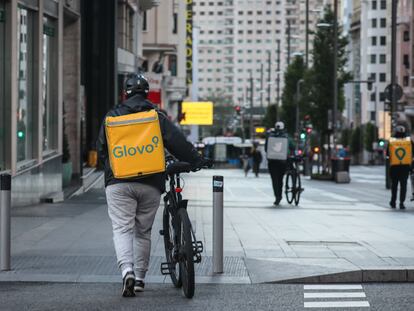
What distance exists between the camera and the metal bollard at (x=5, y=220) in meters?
10.4

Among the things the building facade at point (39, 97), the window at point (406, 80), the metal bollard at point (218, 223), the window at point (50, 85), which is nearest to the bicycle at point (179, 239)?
the metal bollard at point (218, 223)

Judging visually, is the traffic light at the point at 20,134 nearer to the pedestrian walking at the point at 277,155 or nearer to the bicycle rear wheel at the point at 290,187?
the pedestrian walking at the point at 277,155

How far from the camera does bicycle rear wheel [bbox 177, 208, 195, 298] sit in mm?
8867

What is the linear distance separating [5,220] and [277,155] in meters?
13.1

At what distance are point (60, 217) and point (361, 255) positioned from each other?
6809 mm

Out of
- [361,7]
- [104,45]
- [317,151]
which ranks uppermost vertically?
[361,7]

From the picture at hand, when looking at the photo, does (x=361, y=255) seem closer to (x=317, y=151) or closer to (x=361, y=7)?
(x=317, y=151)

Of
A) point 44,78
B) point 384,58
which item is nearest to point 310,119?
point 44,78

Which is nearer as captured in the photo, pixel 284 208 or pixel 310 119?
pixel 284 208

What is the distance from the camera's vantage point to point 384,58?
495ft

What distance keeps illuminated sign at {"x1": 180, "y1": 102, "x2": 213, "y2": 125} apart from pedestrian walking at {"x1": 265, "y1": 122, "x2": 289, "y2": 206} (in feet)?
331

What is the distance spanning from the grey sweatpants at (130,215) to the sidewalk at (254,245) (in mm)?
829

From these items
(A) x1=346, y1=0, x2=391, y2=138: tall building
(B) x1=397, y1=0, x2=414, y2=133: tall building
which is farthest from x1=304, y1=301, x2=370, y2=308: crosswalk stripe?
(A) x1=346, y1=0, x2=391, y2=138: tall building

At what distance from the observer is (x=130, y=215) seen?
9.17 meters
